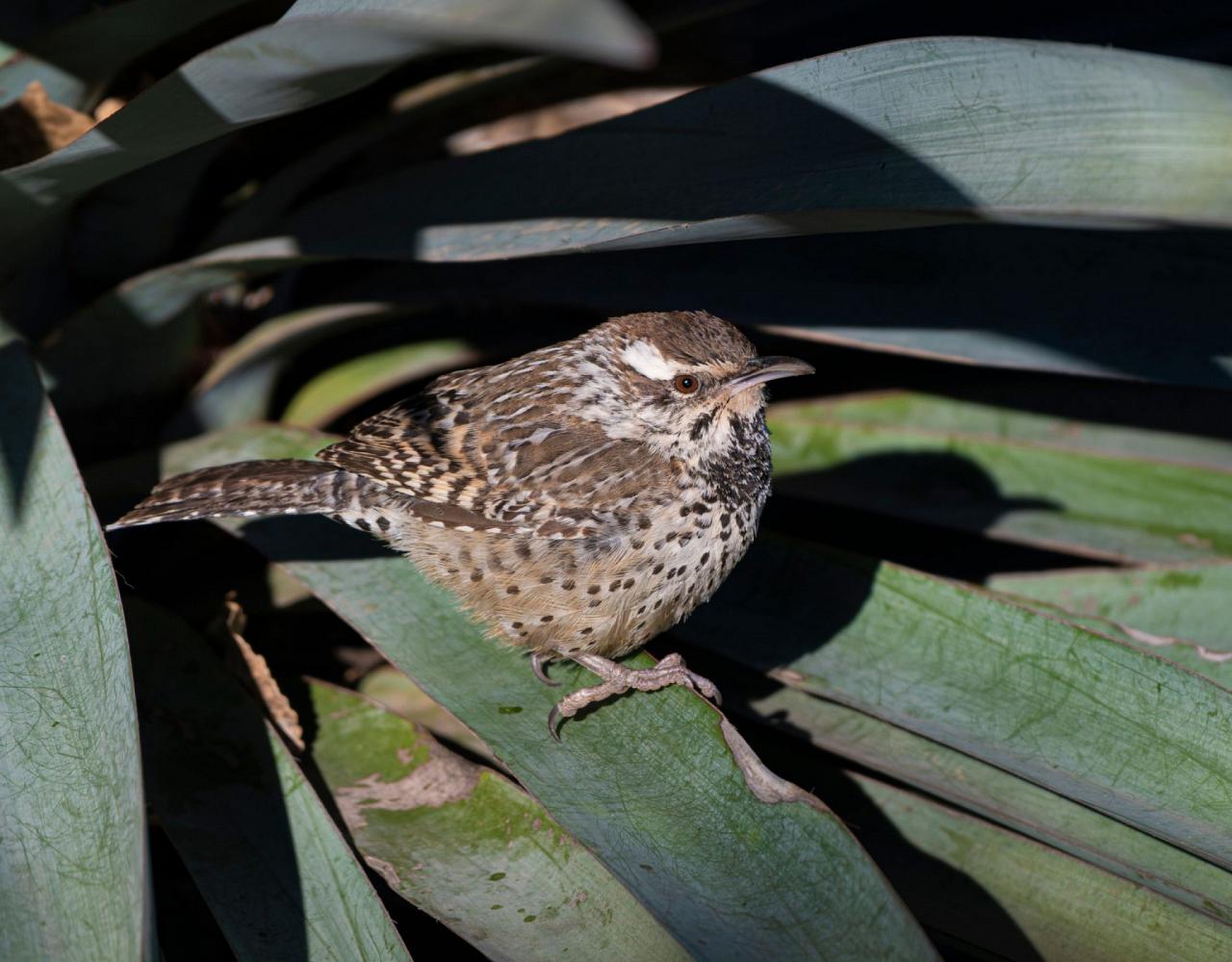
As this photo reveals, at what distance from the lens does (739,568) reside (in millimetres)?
2080

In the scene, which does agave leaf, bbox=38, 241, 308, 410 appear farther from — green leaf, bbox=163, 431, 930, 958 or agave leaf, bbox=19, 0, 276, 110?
green leaf, bbox=163, 431, 930, 958

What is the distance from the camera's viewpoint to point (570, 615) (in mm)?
1837

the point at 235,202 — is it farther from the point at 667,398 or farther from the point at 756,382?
the point at 756,382

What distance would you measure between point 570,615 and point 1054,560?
4.99 ft

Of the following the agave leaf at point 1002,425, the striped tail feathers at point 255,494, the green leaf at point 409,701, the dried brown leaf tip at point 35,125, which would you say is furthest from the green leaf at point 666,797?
the agave leaf at point 1002,425

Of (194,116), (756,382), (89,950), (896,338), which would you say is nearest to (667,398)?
(756,382)

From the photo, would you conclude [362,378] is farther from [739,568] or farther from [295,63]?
[295,63]

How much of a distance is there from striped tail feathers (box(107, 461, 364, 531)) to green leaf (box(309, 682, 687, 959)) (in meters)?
0.36

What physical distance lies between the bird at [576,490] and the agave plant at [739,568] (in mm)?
93

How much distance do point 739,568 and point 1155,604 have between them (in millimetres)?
807

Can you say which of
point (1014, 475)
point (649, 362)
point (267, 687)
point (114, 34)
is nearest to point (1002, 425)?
point (1014, 475)

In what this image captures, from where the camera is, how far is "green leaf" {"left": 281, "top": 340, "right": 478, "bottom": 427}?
2.33 metres

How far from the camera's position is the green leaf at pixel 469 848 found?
1574 mm

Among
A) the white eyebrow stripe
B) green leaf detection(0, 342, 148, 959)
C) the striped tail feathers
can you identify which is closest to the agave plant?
green leaf detection(0, 342, 148, 959)
